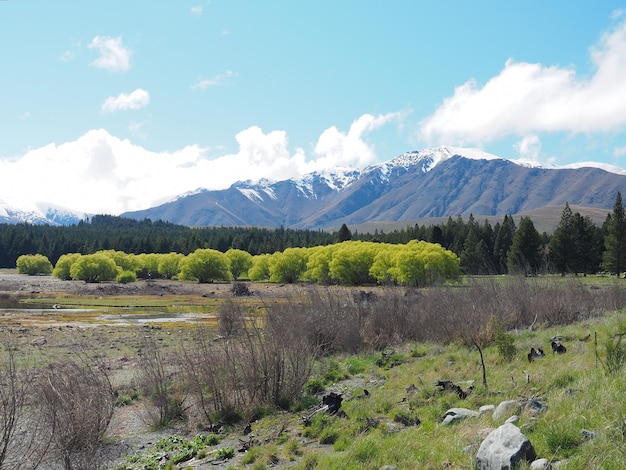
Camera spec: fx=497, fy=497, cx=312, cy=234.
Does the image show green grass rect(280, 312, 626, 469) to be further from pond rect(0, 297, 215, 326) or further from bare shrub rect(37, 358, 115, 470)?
pond rect(0, 297, 215, 326)

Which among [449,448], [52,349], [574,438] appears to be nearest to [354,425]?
[449,448]

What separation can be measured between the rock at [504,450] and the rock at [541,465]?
0.44 ft

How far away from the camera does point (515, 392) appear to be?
402 inches

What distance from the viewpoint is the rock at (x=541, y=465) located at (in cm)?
616

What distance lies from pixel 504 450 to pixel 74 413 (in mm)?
8620

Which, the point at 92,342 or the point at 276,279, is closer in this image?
the point at 92,342

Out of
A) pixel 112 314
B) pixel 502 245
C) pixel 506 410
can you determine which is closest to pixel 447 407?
pixel 506 410

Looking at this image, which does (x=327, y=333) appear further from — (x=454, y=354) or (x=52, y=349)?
(x=52, y=349)

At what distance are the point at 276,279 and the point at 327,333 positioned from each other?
2962 inches

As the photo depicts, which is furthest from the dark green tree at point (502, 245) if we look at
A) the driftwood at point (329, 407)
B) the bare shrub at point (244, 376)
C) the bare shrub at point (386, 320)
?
the driftwood at point (329, 407)

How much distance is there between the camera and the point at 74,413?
10.5 m

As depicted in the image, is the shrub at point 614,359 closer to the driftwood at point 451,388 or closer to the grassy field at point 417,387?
the grassy field at point 417,387

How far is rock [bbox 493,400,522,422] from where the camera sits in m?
8.40

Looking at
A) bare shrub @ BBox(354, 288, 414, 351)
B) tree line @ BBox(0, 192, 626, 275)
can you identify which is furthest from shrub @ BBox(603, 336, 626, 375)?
tree line @ BBox(0, 192, 626, 275)
